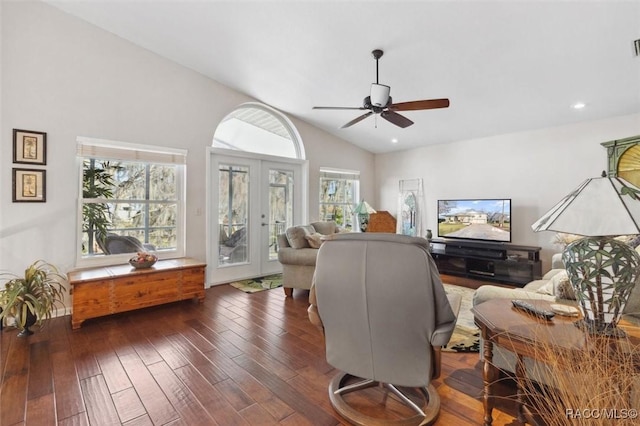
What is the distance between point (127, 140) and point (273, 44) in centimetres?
Result: 221

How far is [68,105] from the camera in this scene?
3363 millimetres

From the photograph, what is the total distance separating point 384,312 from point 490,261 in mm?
3999

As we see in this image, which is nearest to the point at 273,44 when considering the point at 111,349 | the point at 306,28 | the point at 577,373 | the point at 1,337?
the point at 306,28

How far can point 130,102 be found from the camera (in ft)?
12.4

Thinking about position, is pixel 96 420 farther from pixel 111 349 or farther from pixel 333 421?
pixel 333 421

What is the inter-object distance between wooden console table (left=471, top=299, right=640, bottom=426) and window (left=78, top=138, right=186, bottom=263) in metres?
4.00

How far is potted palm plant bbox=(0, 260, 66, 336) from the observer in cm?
269

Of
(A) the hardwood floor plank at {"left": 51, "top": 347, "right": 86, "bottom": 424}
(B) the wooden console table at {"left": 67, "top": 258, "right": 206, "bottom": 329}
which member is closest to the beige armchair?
(A) the hardwood floor plank at {"left": 51, "top": 347, "right": 86, "bottom": 424}

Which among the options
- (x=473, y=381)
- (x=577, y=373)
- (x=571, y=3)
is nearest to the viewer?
(x=577, y=373)

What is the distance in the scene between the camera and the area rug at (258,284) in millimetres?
4387

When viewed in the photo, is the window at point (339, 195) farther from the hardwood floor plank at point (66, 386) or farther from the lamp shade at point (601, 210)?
the lamp shade at point (601, 210)

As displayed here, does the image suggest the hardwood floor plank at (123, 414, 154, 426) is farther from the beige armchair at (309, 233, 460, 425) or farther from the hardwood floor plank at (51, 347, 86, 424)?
the beige armchair at (309, 233, 460, 425)

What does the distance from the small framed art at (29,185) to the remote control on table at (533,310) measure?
449cm

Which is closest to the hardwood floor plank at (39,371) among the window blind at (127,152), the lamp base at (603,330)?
the window blind at (127,152)
